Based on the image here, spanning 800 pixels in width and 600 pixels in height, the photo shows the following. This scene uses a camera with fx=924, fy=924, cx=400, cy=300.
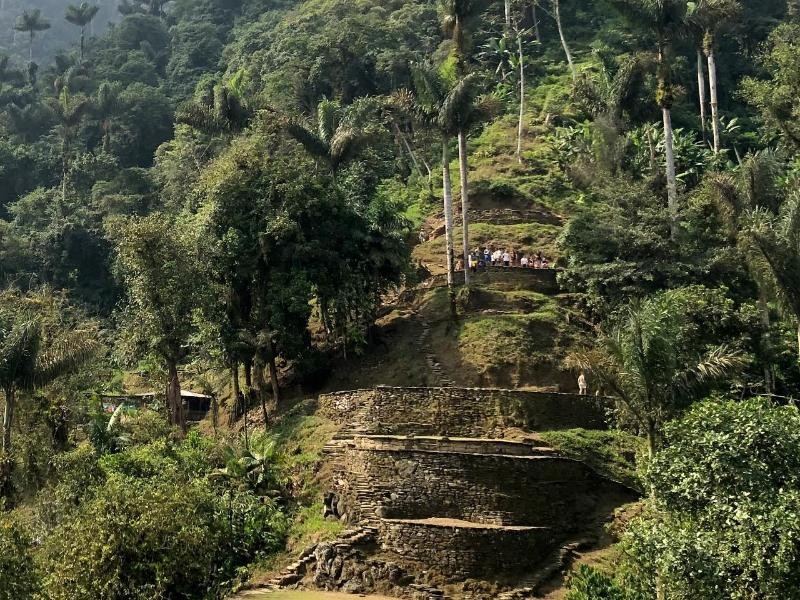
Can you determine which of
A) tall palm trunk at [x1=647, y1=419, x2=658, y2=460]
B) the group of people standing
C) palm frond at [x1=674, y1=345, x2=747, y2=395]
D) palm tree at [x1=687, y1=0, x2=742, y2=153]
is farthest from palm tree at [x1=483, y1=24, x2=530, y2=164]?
tall palm trunk at [x1=647, y1=419, x2=658, y2=460]

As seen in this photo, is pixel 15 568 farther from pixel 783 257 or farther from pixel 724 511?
pixel 783 257

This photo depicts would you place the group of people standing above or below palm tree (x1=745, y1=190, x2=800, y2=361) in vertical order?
above

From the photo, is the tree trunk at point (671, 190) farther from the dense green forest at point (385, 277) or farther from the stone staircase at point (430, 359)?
the stone staircase at point (430, 359)

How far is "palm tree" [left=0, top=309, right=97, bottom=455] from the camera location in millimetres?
24781

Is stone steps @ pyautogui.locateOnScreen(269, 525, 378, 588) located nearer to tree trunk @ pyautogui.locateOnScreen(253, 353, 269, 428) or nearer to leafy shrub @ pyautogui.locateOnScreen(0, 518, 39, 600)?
leafy shrub @ pyautogui.locateOnScreen(0, 518, 39, 600)

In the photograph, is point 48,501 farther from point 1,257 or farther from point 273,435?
point 1,257

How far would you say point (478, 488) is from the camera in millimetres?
20531

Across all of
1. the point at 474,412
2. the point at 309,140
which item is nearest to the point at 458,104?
the point at 309,140

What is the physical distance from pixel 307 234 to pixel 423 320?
4514 millimetres

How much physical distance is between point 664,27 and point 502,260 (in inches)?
378

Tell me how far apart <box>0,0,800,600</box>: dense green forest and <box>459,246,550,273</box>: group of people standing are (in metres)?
0.79

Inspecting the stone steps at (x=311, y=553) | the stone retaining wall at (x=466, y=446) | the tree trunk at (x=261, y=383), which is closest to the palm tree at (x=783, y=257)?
the stone retaining wall at (x=466, y=446)

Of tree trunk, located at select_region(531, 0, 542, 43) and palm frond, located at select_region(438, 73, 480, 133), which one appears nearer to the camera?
palm frond, located at select_region(438, 73, 480, 133)

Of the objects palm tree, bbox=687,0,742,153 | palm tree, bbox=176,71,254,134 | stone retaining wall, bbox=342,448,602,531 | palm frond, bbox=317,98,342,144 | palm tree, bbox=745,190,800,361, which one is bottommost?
stone retaining wall, bbox=342,448,602,531
